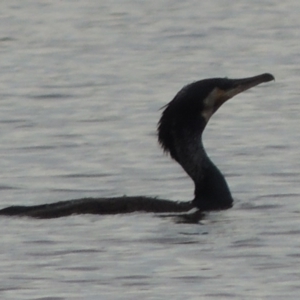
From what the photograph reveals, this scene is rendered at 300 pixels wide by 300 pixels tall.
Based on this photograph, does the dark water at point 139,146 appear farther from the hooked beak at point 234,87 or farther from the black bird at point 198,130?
the hooked beak at point 234,87

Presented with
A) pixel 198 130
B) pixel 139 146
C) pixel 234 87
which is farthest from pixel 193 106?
pixel 139 146

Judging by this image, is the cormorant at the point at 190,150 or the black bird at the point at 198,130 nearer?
the cormorant at the point at 190,150

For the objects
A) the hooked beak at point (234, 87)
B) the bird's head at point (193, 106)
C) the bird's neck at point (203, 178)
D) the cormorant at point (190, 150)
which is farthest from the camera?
the hooked beak at point (234, 87)

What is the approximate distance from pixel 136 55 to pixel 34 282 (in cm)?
1363

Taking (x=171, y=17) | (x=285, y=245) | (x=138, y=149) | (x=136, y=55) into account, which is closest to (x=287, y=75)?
(x=136, y=55)

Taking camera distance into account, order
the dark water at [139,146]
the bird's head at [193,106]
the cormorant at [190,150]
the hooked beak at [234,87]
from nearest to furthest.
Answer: the dark water at [139,146] < the cormorant at [190,150] < the bird's head at [193,106] < the hooked beak at [234,87]

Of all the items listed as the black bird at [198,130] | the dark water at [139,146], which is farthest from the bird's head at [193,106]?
the dark water at [139,146]

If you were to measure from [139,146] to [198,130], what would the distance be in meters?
3.49

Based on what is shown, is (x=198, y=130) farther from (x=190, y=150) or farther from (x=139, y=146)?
(x=139, y=146)

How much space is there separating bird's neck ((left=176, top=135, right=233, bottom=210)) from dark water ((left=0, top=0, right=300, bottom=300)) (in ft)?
0.53

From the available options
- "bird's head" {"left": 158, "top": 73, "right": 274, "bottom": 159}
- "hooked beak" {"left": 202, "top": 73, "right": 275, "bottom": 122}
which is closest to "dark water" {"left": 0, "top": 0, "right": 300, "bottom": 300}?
"bird's head" {"left": 158, "top": 73, "right": 274, "bottom": 159}

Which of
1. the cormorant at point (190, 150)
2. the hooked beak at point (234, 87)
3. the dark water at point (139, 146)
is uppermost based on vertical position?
the hooked beak at point (234, 87)

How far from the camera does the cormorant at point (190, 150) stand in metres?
12.5

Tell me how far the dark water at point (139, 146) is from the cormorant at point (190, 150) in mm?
134
